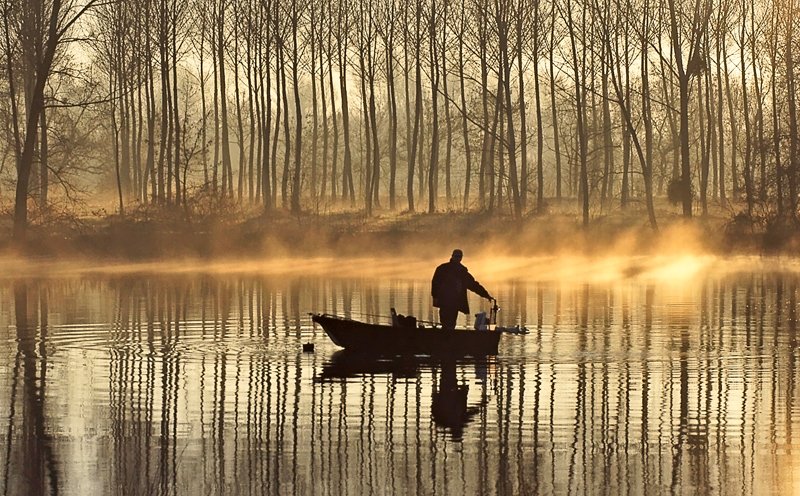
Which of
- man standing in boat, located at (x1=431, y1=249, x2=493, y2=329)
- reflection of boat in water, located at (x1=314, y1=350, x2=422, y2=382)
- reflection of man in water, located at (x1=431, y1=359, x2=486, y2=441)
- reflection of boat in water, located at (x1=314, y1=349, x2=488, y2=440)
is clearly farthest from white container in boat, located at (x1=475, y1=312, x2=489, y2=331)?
reflection of man in water, located at (x1=431, y1=359, x2=486, y2=441)

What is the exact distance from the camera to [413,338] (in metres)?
22.2

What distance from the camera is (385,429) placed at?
15.4 m

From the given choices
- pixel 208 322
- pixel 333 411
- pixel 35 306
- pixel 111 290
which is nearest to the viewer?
pixel 333 411

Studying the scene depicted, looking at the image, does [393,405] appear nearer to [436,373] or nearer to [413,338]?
[436,373]

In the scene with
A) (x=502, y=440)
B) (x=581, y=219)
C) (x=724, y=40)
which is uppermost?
(x=724, y=40)

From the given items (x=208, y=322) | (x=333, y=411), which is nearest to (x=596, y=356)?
(x=333, y=411)

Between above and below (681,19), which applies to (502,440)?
below

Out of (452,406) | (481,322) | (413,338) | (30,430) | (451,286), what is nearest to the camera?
(30,430)

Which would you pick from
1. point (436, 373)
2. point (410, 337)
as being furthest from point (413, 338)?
point (436, 373)

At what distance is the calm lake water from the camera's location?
507 inches

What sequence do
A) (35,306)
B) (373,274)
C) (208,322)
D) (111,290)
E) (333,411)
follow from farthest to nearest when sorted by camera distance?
(373,274), (111,290), (35,306), (208,322), (333,411)

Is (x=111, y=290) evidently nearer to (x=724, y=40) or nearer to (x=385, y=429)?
(x=385, y=429)

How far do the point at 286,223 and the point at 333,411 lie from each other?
147 ft

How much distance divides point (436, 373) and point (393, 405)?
346cm
